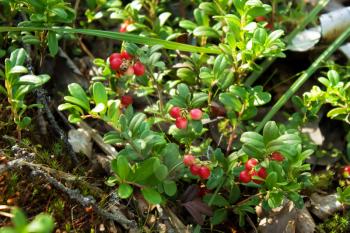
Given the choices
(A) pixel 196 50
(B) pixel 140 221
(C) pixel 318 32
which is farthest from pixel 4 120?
(C) pixel 318 32

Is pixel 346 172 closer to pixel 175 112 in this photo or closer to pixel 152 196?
pixel 175 112

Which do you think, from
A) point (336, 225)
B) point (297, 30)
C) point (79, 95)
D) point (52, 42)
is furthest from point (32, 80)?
point (297, 30)

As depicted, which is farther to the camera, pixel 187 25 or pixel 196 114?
pixel 187 25

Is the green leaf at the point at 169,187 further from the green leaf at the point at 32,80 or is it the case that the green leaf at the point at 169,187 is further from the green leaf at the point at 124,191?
the green leaf at the point at 32,80

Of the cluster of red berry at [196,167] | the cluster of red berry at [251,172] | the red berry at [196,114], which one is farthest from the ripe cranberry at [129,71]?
the cluster of red berry at [251,172]

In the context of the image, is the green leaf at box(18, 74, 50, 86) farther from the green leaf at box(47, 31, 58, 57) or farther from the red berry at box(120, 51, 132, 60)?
the red berry at box(120, 51, 132, 60)
